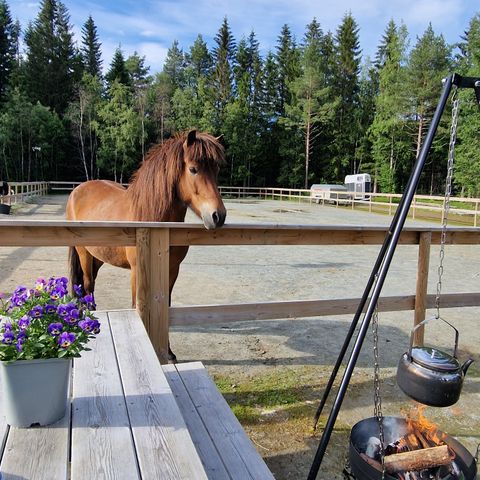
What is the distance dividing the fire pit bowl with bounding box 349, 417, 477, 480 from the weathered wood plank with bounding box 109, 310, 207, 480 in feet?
3.03

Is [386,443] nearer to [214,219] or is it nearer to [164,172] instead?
[214,219]

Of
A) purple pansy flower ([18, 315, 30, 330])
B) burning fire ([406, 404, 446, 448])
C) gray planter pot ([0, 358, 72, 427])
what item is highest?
purple pansy flower ([18, 315, 30, 330])

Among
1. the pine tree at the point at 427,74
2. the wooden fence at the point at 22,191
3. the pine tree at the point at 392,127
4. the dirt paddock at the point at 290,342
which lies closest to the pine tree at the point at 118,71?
the wooden fence at the point at 22,191

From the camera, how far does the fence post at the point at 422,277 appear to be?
341cm

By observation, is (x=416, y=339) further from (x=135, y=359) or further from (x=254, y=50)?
(x=254, y=50)

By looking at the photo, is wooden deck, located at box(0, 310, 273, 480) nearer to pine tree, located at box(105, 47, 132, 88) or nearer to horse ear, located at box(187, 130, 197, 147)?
horse ear, located at box(187, 130, 197, 147)

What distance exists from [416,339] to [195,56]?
5113cm

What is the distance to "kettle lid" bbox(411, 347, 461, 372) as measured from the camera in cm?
175

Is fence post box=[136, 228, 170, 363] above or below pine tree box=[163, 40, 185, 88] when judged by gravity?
below

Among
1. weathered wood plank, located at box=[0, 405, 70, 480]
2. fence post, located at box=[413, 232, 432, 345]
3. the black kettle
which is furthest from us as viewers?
fence post, located at box=[413, 232, 432, 345]

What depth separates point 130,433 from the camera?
129cm

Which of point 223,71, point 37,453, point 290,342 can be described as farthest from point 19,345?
point 223,71

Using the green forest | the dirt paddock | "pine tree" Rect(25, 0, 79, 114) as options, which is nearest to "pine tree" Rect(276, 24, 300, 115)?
the green forest

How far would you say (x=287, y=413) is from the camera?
2.78 meters
